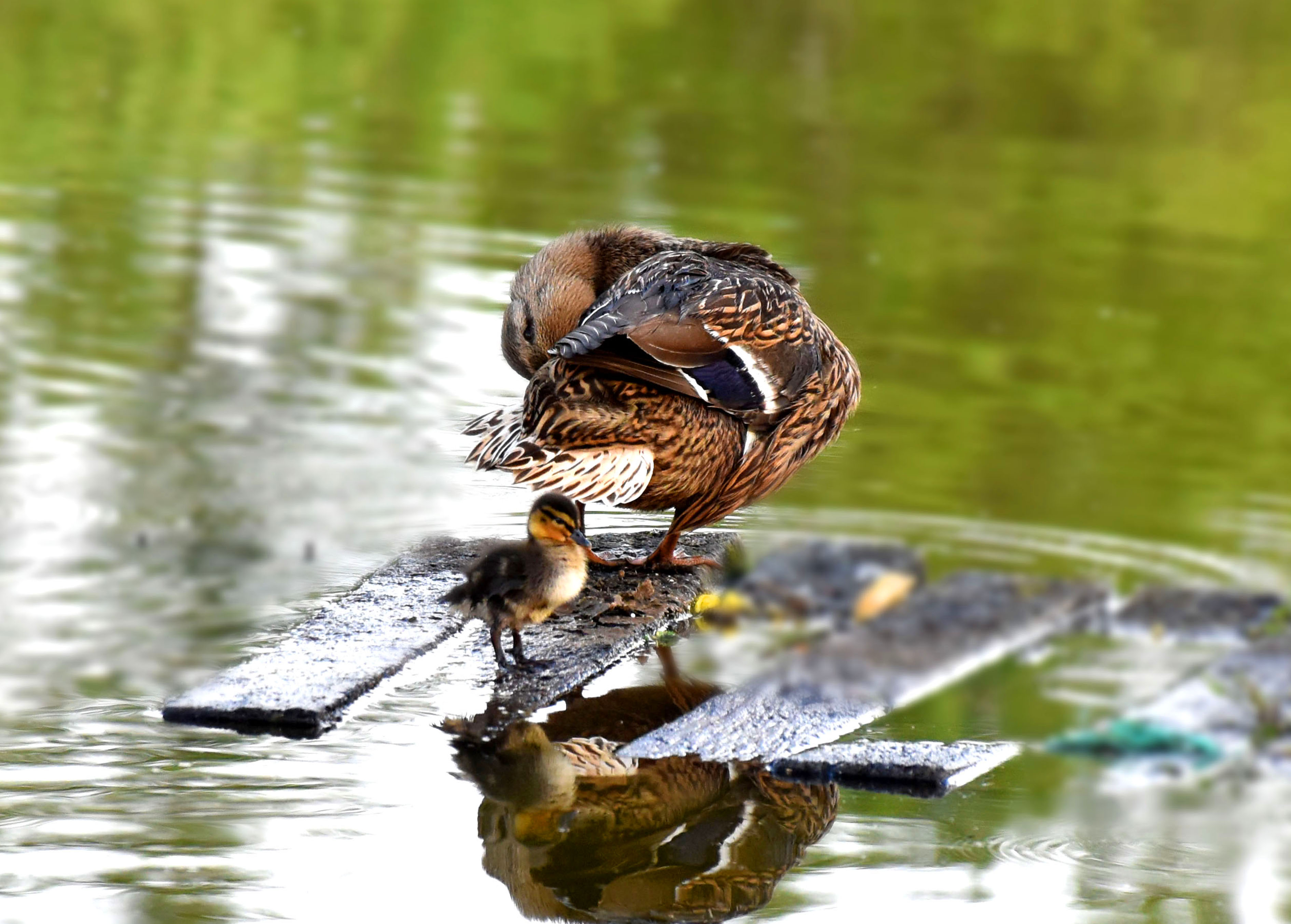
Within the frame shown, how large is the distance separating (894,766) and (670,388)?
4.13ft

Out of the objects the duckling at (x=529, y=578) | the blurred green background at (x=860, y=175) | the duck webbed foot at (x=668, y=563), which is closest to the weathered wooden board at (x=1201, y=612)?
the blurred green background at (x=860, y=175)

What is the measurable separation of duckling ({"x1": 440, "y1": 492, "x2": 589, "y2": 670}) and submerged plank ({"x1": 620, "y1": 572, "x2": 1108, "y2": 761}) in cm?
41

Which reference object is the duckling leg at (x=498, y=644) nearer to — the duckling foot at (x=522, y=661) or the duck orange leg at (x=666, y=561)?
the duckling foot at (x=522, y=661)

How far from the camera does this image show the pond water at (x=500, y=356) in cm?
325

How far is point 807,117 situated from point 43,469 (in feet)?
26.8

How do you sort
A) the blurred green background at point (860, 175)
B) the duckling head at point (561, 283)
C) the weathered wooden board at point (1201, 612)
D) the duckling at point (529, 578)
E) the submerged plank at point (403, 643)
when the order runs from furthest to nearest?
1. the blurred green background at point (860, 175)
2. the duckling head at point (561, 283)
3. the weathered wooden board at point (1201, 612)
4. the duckling at point (529, 578)
5. the submerged plank at point (403, 643)

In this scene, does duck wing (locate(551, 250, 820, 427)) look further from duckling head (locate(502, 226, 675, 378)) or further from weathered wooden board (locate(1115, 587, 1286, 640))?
weathered wooden board (locate(1115, 587, 1286, 640))

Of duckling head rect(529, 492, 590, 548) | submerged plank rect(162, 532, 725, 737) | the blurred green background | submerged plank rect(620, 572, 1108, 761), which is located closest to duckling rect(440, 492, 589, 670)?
duckling head rect(529, 492, 590, 548)

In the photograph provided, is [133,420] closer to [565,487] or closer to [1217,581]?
[565,487]

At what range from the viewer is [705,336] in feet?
14.7

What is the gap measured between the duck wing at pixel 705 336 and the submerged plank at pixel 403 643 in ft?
1.76

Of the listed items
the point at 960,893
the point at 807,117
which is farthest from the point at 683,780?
the point at 807,117

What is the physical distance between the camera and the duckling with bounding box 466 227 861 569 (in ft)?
14.3

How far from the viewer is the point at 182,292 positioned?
27.5ft
